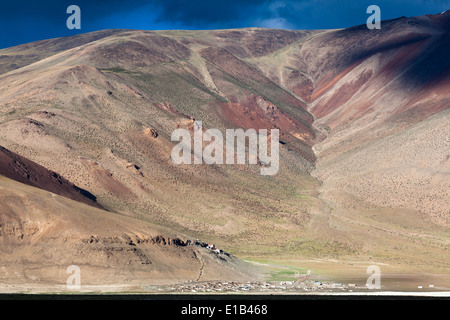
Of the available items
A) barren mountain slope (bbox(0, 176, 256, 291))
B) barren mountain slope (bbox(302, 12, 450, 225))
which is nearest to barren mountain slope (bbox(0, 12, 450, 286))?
barren mountain slope (bbox(302, 12, 450, 225))

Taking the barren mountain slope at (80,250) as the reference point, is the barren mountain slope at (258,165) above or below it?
above

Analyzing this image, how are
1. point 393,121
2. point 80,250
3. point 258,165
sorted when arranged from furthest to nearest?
1. point 393,121
2. point 258,165
3. point 80,250

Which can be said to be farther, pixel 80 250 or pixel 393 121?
pixel 393 121

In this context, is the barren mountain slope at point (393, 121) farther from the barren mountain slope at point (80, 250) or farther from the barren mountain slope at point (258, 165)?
the barren mountain slope at point (80, 250)

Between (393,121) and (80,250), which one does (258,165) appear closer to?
(393,121)

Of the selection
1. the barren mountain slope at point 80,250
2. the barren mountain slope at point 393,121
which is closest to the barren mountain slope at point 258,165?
the barren mountain slope at point 393,121

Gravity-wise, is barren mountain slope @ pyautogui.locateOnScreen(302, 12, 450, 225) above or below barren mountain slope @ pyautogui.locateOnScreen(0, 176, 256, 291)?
above

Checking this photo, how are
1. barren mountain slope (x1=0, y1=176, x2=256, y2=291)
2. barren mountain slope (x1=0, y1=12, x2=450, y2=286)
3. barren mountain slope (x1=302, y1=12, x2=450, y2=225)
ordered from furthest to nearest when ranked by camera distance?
barren mountain slope (x1=302, y1=12, x2=450, y2=225) → barren mountain slope (x1=0, y1=12, x2=450, y2=286) → barren mountain slope (x1=0, y1=176, x2=256, y2=291)

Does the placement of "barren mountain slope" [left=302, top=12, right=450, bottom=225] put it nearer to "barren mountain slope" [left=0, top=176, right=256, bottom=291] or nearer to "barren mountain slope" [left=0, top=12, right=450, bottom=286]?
"barren mountain slope" [left=0, top=12, right=450, bottom=286]

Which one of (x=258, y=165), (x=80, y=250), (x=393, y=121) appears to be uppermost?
(x=393, y=121)

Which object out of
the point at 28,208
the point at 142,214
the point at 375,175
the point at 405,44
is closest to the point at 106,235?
the point at 28,208

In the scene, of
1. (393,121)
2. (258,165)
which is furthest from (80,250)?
(393,121)

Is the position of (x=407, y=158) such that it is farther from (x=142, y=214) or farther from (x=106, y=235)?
(x=106, y=235)
